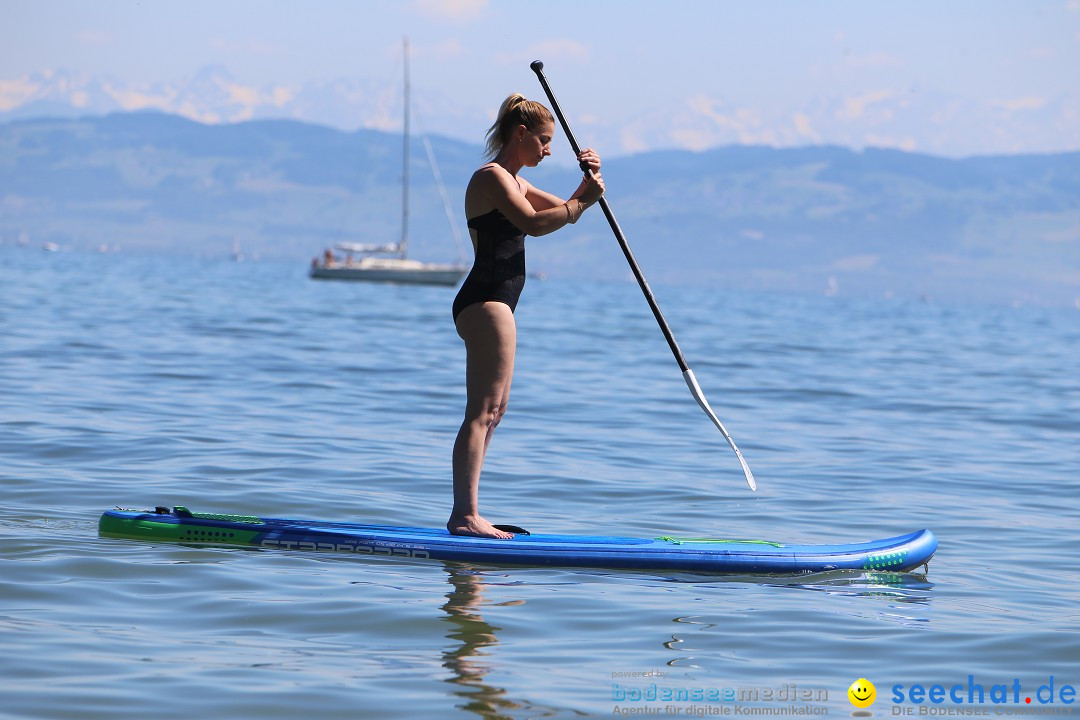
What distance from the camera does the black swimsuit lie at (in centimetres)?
650

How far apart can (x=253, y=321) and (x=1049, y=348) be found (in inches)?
1018

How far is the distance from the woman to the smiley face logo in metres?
2.28

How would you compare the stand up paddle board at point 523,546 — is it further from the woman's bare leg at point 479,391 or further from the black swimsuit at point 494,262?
the black swimsuit at point 494,262

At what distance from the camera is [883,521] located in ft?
28.9

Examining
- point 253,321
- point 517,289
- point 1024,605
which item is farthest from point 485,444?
point 253,321

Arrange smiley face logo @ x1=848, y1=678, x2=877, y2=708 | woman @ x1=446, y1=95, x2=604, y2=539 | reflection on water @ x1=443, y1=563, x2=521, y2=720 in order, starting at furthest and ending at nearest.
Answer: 1. woman @ x1=446, y1=95, x2=604, y2=539
2. smiley face logo @ x1=848, y1=678, x2=877, y2=708
3. reflection on water @ x1=443, y1=563, x2=521, y2=720

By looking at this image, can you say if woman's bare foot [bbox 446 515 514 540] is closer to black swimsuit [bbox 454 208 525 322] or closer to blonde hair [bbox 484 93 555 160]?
black swimsuit [bbox 454 208 525 322]

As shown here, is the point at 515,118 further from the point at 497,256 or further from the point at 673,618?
the point at 673,618

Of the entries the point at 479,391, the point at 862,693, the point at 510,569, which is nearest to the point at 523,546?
the point at 510,569

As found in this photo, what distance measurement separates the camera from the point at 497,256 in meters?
6.51

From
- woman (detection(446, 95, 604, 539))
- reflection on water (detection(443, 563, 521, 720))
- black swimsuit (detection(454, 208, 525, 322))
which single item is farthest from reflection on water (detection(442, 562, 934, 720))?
black swimsuit (detection(454, 208, 525, 322))

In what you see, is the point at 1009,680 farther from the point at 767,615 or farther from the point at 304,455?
the point at 304,455

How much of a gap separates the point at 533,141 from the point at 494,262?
638mm

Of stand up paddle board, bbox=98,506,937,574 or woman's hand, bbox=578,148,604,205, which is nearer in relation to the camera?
woman's hand, bbox=578,148,604,205
